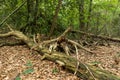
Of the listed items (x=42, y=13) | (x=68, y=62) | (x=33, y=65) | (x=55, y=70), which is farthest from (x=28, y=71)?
(x=42, y=13)

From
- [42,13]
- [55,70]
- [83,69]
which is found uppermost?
[42,13]

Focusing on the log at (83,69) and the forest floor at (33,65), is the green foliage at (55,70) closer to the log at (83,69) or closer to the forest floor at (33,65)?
the forest floor at (33,65)

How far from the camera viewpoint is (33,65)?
587 centimetres

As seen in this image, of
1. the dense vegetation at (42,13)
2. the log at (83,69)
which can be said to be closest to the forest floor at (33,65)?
the log at (83,69)

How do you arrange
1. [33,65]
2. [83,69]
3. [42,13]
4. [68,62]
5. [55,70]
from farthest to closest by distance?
[42,13]
[33,65]
[55,70]
[68,62]
[83,69]

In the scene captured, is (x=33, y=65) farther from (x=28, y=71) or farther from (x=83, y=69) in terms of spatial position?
(x=83, y=69)

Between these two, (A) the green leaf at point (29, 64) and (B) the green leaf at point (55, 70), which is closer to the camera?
(B) the green leaf at point (55, 70)

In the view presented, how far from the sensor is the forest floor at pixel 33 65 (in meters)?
5.18

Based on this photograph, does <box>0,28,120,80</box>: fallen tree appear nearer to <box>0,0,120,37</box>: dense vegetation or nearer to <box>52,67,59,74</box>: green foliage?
<box>52,67,59,74</box>: green foliage

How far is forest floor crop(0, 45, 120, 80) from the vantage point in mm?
5176

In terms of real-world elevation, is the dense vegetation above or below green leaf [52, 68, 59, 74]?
above

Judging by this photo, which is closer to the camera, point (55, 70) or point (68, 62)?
point (68, 62)

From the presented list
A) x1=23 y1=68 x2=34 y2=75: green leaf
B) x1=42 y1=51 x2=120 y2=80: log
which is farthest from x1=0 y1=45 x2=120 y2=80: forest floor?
x1=42 y1=51 x2=120 y2=80: log

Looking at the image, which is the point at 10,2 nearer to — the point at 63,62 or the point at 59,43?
the point at 59,43
